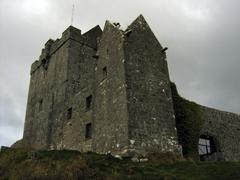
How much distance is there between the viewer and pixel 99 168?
599 inches

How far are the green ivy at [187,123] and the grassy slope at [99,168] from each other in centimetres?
477

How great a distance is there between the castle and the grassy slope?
2.21 metres

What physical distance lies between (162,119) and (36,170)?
8908 millimetres

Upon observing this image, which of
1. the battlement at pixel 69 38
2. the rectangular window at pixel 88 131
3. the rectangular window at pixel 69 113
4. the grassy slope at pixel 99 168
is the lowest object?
the grassy slope at pixel 99 168

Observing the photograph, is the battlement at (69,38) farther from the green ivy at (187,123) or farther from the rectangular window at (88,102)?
the green ivy at (187,123)

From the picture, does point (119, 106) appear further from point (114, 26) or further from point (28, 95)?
point (28, 95)

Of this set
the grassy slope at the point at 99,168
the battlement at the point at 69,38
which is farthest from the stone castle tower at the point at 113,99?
the grassy slope at the point at 99,168

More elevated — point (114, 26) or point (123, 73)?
point (114, 26)

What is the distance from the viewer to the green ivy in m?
22.6

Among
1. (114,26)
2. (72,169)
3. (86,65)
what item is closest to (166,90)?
(114,26)

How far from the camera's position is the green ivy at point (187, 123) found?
22.6 meters

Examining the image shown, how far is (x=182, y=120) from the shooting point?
2356cm

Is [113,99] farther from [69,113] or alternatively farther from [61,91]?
[61,91]

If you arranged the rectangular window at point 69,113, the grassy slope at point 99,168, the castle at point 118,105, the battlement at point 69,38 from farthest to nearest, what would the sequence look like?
the battlement at point 69,38 → the rectangular window at point 69,113 → the castle at point 118,105 → the grassy slope at point 99,168
